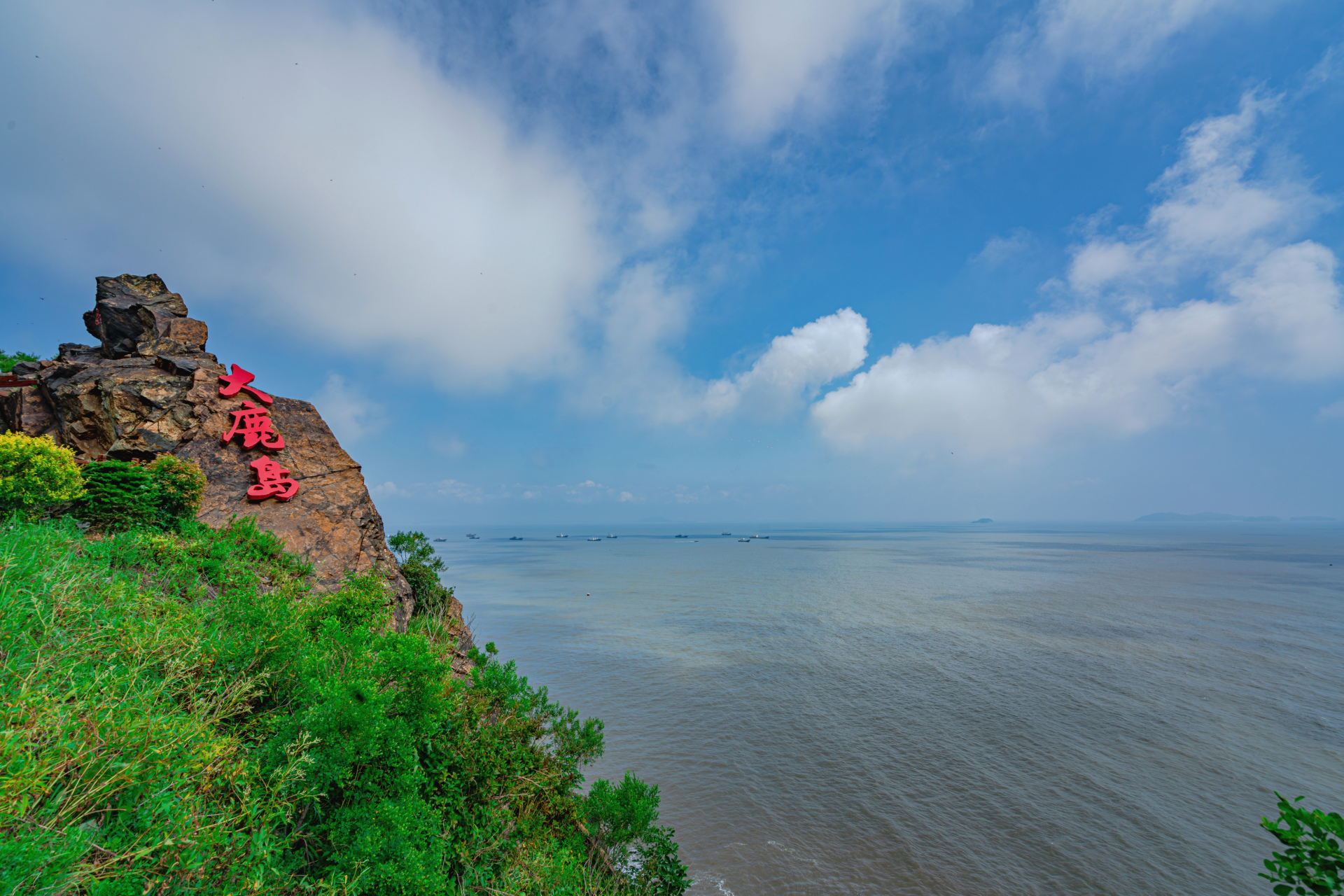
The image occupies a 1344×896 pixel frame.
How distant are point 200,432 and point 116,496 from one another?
13.5ft

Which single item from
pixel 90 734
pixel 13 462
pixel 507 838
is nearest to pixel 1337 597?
pixel 507 838

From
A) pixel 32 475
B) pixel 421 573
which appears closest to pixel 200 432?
pixel 32 475

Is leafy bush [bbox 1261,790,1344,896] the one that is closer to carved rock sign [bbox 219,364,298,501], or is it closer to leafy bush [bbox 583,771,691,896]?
leafy bush [bbox 583,771,691,896]

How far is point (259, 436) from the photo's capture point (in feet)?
55.0

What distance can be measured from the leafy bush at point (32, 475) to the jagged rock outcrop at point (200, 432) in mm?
2865

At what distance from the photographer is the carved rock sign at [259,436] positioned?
1587 cm

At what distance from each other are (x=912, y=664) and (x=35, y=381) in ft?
142

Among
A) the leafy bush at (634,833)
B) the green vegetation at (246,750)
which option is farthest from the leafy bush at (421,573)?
the leafy bush at (634,833)

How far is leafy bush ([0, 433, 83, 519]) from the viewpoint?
11.6 meters

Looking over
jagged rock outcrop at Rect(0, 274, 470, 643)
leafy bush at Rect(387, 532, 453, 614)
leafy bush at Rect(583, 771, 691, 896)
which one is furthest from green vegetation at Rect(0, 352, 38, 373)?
leafy bush at Rect(583, 771, 691, 896)

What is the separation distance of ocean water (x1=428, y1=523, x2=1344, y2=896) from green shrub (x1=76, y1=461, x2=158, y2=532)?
655 inches

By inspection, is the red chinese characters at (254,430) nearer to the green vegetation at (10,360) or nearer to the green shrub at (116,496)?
the green shrub at (116,496)

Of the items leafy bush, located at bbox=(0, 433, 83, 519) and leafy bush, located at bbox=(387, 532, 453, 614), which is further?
leafy bush, located at bbox=(387, 532, 453, 614)

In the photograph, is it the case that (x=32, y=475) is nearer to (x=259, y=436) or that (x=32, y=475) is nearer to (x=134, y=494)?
(x=134, y=494)
